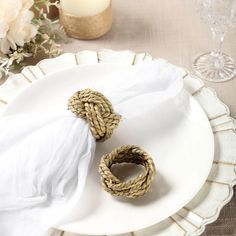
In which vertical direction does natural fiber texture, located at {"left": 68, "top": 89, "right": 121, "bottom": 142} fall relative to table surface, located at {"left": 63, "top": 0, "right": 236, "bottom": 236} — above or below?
above

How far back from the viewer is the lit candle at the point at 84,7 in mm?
932

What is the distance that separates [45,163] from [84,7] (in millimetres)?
393

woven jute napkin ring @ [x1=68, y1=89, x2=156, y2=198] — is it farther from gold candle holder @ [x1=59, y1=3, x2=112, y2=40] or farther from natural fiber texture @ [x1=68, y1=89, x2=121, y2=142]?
gold candle holder @ [x1=59, y1=3, x2=112, y2=40]

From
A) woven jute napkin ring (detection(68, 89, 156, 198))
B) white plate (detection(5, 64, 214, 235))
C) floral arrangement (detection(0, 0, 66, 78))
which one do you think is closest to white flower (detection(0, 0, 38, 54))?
floral arrangement (detection(0, 0, 66, 78))

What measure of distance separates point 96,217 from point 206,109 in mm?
261

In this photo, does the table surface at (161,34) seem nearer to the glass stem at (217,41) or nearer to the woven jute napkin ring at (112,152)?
the glass stem at (217,41)

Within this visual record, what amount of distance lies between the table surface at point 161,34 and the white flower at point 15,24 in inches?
3.9

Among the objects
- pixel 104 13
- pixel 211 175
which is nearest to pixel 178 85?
pixel 211 175

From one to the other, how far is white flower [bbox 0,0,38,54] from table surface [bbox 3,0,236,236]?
0.32ft

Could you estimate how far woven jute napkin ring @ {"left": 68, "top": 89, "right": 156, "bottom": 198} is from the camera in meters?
0.62

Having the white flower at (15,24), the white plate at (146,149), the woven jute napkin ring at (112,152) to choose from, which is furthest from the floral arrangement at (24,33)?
the woven jute napkin ring at (112,152)

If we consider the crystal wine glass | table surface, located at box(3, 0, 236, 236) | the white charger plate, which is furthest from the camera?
table surface, located at box(3, 0, 236, 236)

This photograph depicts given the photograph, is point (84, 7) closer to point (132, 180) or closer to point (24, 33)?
point (24, 33)

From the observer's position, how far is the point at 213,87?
0.87 meters
